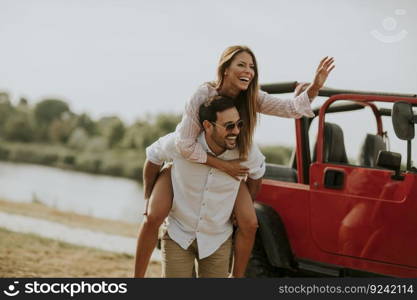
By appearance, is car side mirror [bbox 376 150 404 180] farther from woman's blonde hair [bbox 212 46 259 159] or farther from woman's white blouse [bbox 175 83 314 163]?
woman's blonde hair [bbox 212 46 259 159]

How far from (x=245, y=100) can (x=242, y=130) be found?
20cm

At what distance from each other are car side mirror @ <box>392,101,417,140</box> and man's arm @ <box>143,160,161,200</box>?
159cm

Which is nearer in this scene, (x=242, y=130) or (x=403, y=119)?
(x=242, y=130)

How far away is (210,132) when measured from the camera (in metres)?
2.92

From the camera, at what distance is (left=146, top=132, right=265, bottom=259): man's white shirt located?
2883 millimetres

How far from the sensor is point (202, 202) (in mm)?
2885

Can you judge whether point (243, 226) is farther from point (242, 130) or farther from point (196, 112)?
point (196, 112)

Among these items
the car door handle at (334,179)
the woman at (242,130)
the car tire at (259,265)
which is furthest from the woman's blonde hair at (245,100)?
the car tire at (259,265)

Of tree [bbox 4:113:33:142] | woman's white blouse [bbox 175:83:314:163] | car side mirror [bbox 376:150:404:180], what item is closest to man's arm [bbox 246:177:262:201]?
woman's white blouse [bbox 175:83:314:163]

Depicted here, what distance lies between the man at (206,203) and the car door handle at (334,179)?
1.29 meters

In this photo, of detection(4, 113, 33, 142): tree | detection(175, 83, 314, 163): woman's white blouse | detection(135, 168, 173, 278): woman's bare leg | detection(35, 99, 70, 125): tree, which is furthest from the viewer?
detection(35, 99, 70, 125): tree

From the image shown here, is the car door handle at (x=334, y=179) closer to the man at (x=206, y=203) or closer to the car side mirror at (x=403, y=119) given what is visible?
the car side mirror at (x=403, y=119)

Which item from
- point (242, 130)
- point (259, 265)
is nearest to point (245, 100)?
point (242, 130)

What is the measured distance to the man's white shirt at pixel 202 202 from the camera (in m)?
2.88
